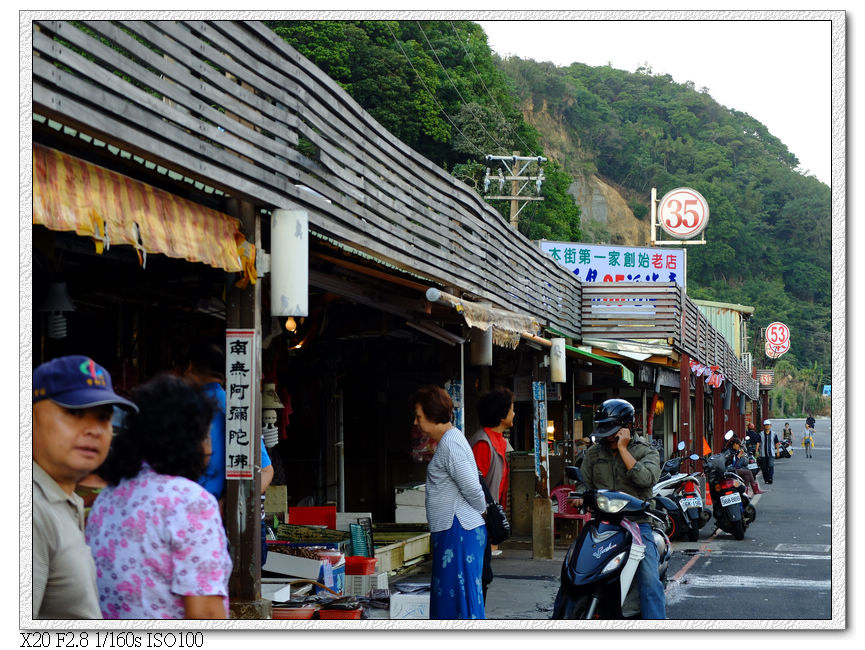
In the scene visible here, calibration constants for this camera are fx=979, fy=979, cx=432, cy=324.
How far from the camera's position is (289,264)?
6.07 metres

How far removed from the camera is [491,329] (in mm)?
9867


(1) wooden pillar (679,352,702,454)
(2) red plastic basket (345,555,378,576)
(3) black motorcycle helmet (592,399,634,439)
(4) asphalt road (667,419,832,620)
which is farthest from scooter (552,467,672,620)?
(1) wooden pillar (679,352,702,454)

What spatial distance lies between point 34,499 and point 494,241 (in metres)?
10.2

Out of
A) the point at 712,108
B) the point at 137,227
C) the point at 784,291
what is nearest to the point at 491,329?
the point at 137,227

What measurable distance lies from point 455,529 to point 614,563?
1040 mm

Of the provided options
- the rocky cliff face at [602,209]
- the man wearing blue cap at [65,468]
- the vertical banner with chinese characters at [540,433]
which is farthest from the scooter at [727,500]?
the rocky cliff face at [602,209]

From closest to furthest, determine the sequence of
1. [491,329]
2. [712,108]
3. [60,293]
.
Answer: [60,293], [491,329], [712,108]

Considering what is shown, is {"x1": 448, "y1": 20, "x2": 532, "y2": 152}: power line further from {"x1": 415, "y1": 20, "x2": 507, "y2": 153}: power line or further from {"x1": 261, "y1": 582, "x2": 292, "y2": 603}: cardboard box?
{"x1": 261, "y1": 582, "x2": 292, "y2": 603}: cardboard box

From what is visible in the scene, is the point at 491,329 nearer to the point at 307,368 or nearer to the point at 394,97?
the point at 307,368

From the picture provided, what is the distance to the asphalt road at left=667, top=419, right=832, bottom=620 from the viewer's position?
29.4ft

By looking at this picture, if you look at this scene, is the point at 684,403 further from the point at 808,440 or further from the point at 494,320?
the point at 808,440

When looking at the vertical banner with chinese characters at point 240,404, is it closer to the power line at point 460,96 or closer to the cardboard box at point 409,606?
the cardboard box at point 409,606

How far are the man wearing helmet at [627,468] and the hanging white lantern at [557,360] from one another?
566cm

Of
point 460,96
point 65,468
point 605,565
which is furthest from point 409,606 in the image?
point 460,96
